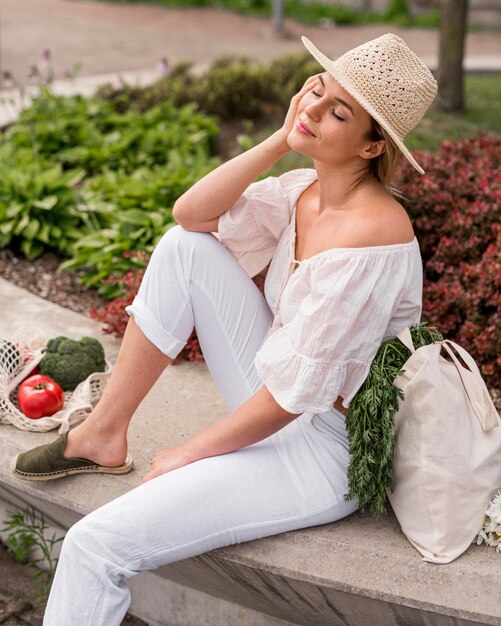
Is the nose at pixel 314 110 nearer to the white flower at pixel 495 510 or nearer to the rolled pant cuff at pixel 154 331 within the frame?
the rolled pant cuff at pixel 154 331

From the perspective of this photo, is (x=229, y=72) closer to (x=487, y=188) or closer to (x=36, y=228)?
(x=36, y=228)

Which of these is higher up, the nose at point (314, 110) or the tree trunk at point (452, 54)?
the nose at point (314, 110)

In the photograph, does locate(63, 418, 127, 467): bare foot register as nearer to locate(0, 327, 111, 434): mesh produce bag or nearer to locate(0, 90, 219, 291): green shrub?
locate(0, 327, 111, 434): mesh produce bag

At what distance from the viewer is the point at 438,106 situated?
7465mm

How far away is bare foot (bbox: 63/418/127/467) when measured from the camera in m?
2.82

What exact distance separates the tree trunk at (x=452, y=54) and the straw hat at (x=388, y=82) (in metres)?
4.90

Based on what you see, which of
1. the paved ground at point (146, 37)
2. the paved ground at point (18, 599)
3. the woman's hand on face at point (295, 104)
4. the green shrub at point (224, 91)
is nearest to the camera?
the woman's hand on face at point (295, 104)

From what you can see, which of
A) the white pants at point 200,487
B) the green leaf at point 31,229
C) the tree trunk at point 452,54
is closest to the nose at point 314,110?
the white pants at point 200,487

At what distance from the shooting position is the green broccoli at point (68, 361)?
3387 millimetres

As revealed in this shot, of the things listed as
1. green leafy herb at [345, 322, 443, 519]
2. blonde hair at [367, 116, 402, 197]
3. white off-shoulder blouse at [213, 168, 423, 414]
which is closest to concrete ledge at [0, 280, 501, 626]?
green leafy herb at [345, 322, 443, 519]

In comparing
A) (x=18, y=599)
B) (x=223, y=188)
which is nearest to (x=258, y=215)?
(x=223, y=188)

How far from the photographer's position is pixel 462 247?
380cm

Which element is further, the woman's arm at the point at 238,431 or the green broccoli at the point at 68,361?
the green broccoli at the point at 68,361

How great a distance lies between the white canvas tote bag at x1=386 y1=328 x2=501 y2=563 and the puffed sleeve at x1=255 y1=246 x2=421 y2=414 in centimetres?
11
